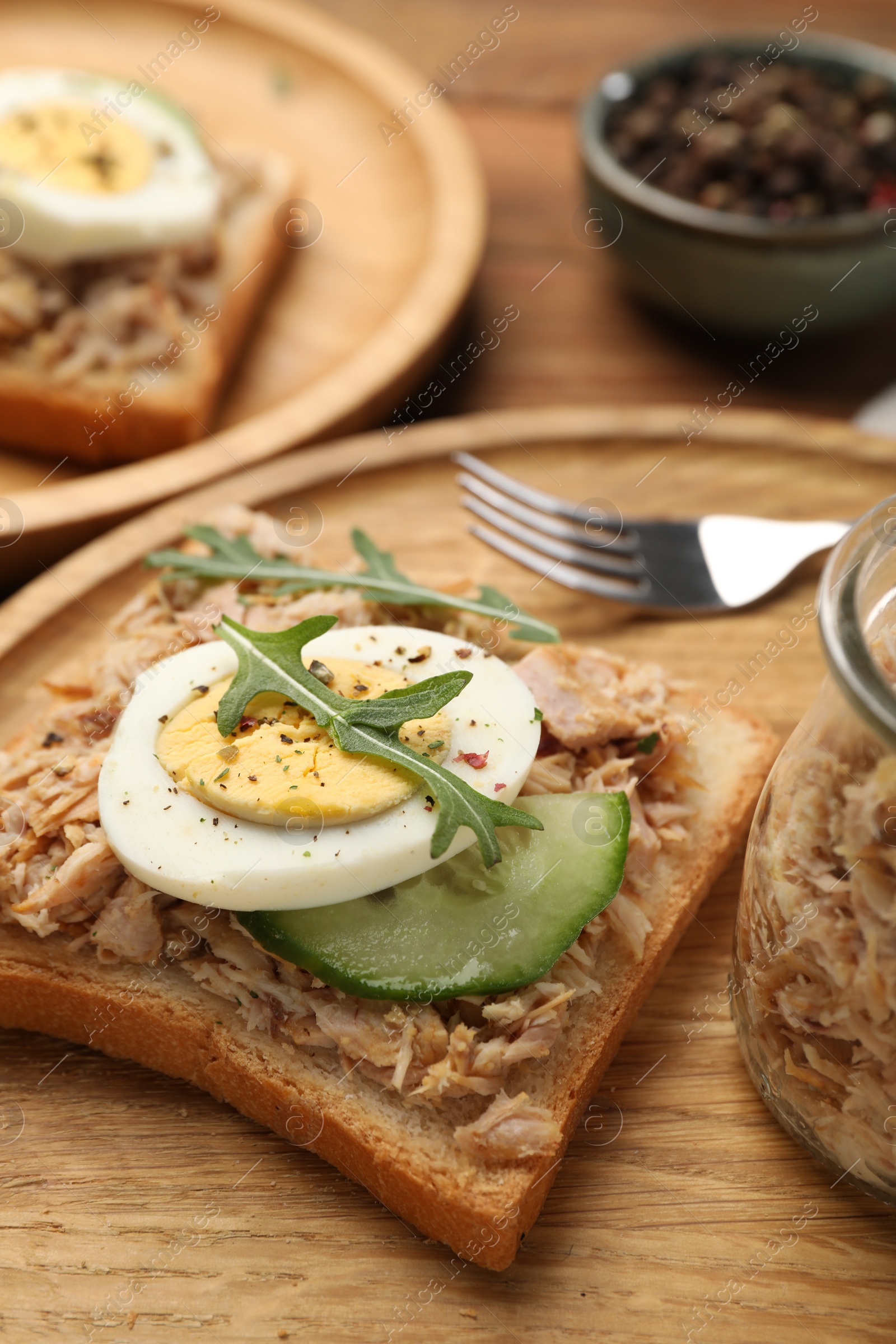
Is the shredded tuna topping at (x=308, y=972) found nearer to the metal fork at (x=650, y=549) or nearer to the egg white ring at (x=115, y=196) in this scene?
the metal fork at (x=650, y=549)

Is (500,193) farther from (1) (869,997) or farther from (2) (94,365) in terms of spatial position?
(1) (869,997)

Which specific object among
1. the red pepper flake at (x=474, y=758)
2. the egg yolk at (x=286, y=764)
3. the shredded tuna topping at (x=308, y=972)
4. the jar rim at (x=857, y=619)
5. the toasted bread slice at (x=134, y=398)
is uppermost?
the jar rim at (x=857, y=619)

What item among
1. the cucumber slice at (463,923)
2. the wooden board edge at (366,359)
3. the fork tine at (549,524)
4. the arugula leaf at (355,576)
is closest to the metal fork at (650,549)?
the fork tine at (549,524)

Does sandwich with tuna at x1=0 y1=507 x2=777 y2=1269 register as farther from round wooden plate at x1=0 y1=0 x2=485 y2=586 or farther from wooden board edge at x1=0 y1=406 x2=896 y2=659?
round wooden plate at x1=0 y1=0 x2=485 y2=586

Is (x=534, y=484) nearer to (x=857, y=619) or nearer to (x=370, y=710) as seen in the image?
(x=370, y=710)

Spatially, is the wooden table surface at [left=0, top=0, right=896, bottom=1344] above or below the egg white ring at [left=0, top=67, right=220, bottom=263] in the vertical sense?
below

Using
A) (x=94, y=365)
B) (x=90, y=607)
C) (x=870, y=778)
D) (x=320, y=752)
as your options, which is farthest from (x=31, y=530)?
(x=870, y=778)

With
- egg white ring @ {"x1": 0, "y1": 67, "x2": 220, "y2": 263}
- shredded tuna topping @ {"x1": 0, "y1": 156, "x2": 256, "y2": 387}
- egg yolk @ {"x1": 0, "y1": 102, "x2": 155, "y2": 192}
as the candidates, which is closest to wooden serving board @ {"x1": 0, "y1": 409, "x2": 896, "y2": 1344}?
shredded tuna topping @ {"x1": 0, "y1": 156, "x2": 256, "y2": 387}
